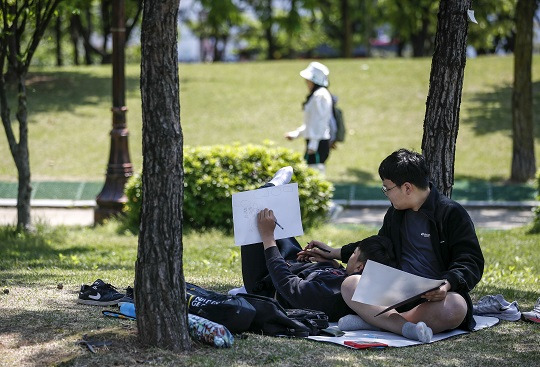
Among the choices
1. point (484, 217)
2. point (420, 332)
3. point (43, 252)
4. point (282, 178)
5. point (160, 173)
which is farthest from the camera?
point (484, 217)

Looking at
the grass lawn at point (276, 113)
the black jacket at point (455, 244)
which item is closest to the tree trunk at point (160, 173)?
the black jacket at point (455, 244)

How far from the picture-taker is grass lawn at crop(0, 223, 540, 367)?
A: 180 inches

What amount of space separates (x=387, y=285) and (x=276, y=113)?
16.2m

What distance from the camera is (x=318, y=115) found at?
37.1ft

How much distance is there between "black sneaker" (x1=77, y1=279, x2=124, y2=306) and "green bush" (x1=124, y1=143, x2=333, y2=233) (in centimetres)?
488

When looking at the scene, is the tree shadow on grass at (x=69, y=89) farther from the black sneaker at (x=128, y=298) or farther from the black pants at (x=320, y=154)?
the black sneaker at (x=128, y=298)

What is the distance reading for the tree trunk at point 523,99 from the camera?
584 inches

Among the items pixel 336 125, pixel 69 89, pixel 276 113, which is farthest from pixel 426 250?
pixel 69 89

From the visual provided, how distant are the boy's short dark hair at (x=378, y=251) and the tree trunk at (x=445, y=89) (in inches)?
45.6

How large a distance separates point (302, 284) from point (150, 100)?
180 cm

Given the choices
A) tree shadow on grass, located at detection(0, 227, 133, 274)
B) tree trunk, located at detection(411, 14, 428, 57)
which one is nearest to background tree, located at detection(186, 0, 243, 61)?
tree trunk, located at detection(411, 14, 428, 57)

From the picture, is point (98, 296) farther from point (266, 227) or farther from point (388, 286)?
Result: point (388, 286)

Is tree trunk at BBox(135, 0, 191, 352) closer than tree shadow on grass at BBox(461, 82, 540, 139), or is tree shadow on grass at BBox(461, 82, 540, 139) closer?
tree trunk at BBox(135, 0, 191, 352)

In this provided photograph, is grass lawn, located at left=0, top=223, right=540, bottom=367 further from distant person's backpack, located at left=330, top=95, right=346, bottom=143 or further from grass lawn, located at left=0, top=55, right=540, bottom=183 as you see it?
grass lawn, located at left=0, top=55, right=540, bottom=183
